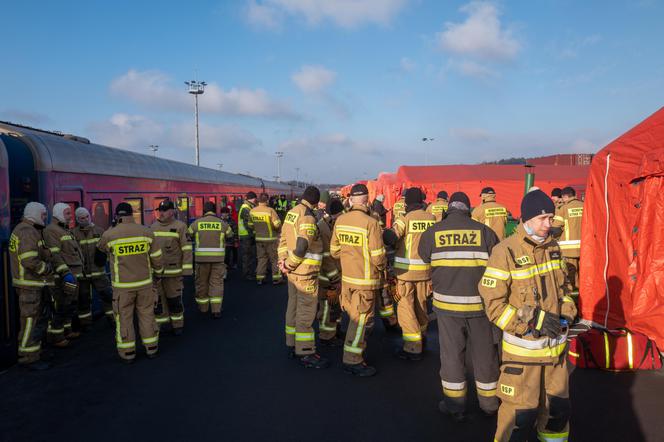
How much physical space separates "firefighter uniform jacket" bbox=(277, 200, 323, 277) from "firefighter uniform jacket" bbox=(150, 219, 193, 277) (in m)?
1.82

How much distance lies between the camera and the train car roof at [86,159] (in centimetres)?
609

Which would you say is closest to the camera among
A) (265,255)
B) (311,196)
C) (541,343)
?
(541,343)

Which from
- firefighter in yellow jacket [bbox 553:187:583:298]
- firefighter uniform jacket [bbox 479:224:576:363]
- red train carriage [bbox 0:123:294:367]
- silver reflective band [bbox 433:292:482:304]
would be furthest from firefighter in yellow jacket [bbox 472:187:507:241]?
red train carriage [bbox 0:123:294:367]

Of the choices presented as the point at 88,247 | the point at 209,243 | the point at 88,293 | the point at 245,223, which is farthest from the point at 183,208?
the point at 88,293

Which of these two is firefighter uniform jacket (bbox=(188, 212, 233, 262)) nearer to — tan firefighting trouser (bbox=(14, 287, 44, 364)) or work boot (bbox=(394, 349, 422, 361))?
tan firefighting trouser (bbox=(14, 287, 44, 364))

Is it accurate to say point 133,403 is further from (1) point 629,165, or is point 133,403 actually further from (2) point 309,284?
(1) point 629,165

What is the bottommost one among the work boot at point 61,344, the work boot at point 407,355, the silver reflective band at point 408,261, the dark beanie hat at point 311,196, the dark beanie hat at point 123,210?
the work boot at point 407,355

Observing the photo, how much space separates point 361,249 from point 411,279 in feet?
2.87

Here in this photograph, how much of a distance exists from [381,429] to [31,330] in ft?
14.5

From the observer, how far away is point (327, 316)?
5859 mm

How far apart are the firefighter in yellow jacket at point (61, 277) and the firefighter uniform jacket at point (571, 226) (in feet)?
25.3

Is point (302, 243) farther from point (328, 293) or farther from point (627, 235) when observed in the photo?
point (627, 235)

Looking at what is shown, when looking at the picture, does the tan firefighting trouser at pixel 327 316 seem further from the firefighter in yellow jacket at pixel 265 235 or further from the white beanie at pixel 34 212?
the firefighter in yellow jacket at pixel 265 235

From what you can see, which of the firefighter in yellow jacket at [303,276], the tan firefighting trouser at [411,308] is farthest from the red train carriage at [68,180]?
the tan firefighting trouser at [411,308]
